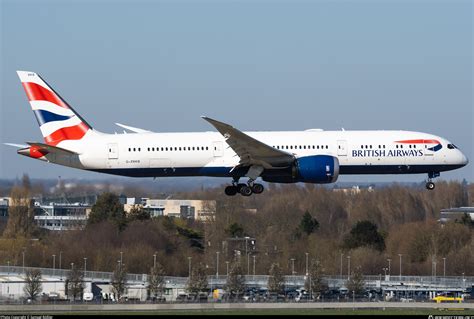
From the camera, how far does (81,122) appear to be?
7819cm

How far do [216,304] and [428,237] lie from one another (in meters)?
40.3

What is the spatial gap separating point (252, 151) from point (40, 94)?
43.2ft

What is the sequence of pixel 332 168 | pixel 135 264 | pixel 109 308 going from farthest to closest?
pixel 135 264 → pixel 109 308 → pixel 332 168

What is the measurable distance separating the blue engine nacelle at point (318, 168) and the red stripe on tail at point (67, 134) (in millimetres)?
12430

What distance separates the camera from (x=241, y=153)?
76438 mm

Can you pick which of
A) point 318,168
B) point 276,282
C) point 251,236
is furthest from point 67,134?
point 251,236

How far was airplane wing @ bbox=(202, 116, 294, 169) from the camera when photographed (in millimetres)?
75125

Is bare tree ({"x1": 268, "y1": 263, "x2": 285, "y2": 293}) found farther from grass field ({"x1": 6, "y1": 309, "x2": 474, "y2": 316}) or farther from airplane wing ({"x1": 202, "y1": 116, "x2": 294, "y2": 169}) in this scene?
airplane wing ({"x1": 202, "y1": 116, "x2": 294, "y2": 169})

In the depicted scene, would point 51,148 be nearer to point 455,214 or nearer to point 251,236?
point 251,236

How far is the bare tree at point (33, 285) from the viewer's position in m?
95.0

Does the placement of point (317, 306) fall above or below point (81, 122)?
below

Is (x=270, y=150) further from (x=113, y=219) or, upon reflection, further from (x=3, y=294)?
(x=113, y=219)

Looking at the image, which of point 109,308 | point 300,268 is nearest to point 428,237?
point 300,268

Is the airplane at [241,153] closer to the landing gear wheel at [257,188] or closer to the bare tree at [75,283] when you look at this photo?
the landing gear wheel at [257,188]
